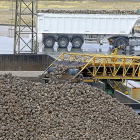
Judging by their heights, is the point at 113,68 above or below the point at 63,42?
below

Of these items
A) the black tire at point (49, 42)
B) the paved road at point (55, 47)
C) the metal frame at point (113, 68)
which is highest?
the black tire at point (49, 42)

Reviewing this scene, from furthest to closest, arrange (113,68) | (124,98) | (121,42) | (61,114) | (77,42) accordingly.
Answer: (121,42) < (77,42) < (113,68) < (124,98) < (61,114)

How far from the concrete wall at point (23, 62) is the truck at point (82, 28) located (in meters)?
10.2

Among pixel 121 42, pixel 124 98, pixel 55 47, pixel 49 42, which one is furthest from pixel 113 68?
pixel 55 47

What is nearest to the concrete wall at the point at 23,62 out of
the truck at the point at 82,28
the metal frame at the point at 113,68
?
the metal frame at the point at 113,68

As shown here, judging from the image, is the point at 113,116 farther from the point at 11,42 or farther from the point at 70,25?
the point at 11,42

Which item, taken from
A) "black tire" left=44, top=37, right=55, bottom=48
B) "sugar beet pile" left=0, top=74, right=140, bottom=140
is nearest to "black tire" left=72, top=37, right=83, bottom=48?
"black tire" left=44, top=37, right=55, bottom=48

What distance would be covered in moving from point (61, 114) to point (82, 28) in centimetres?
1865

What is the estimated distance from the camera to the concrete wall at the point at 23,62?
1870 cm

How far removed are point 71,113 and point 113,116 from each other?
117 centimetres

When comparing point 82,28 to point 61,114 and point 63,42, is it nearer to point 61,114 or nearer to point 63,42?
point 63,42

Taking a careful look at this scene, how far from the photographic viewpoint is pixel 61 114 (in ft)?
36.0

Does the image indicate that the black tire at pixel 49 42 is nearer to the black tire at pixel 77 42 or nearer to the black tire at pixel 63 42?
the black tire at pixel 63 42

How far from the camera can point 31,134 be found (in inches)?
392
